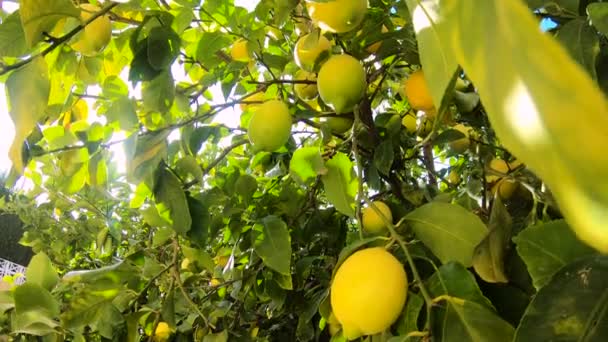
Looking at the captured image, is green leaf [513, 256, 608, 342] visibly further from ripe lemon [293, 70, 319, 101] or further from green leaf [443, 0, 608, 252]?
ripe lemon [293, 70, 319, 101]

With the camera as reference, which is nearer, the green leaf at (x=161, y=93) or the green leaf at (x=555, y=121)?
the green leaf at (x=555, y=121)

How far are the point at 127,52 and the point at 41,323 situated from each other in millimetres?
606

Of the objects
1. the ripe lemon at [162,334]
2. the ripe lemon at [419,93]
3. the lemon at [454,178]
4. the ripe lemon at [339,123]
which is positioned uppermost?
the ripe lemon at [419,93]

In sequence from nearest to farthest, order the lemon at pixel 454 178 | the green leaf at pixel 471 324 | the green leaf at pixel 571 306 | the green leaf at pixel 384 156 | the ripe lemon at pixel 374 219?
the green leaf at pixel 571 306, the green leaf at pixel 471 324, the ripe lemon at pixel 374 219, the green leaf at pixel 384 156, the lemon at pixel 454 178

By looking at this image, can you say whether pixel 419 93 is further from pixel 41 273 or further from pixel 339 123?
pixel 41 273

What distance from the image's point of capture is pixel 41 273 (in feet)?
3.68

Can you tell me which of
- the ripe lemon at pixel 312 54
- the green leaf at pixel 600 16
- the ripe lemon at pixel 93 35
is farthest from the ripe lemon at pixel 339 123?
the green leaf at pixel 600 16

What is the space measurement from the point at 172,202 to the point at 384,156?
0.42m

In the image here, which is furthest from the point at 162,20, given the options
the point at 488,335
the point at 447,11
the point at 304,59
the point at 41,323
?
the point at 447,11

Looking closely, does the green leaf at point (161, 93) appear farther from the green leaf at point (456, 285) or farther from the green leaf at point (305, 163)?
the green leaf at point (456, 285)

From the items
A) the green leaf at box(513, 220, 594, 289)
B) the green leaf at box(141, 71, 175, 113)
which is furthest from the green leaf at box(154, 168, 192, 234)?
the green leaf at box(513, 220, 594, 289)

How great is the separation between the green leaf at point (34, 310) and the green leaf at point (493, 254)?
76cm

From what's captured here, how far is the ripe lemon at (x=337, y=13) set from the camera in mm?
805

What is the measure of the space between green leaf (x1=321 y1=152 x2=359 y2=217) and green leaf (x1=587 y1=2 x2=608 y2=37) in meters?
0.42
